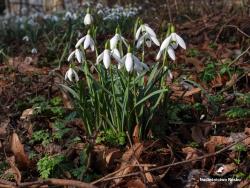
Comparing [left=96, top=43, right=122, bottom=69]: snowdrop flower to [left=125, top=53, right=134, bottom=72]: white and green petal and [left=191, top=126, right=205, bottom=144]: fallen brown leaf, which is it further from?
[left=191, top=126, right=205, bottom=144]: fallen brown leaf

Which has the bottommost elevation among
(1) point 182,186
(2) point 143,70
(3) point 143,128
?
(1) point 182,186

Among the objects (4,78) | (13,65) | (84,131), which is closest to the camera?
(84,131)

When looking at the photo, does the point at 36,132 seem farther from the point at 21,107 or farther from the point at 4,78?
the point at 4,78

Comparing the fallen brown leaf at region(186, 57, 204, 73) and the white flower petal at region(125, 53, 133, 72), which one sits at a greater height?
the white flower petal at region(125, 53, 133, 72)

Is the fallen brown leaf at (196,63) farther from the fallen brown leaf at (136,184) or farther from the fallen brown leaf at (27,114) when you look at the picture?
the fallen brown leaf at (136,184)

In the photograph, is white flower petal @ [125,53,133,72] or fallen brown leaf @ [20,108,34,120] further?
fallen brown leaf @ [20,108,34,120]

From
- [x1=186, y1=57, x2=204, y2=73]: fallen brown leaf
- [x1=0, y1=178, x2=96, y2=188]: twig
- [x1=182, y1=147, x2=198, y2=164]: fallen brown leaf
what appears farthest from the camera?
[x1=186, y1=57, x2=204, y2=73]: fallen brown leaf

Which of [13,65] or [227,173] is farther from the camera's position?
[13,65]

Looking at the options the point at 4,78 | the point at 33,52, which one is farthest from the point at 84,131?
the point at 33,52

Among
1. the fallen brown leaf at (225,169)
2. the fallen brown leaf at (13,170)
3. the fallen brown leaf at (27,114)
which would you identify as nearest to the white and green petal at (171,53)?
the fallen brown leaf at (225,169)

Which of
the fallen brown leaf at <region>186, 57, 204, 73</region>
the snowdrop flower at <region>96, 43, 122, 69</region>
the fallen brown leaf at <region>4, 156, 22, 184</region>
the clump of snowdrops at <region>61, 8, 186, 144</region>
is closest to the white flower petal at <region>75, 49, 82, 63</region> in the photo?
the clump of snowdrops at <region>61, 8, 186, 144</region>
